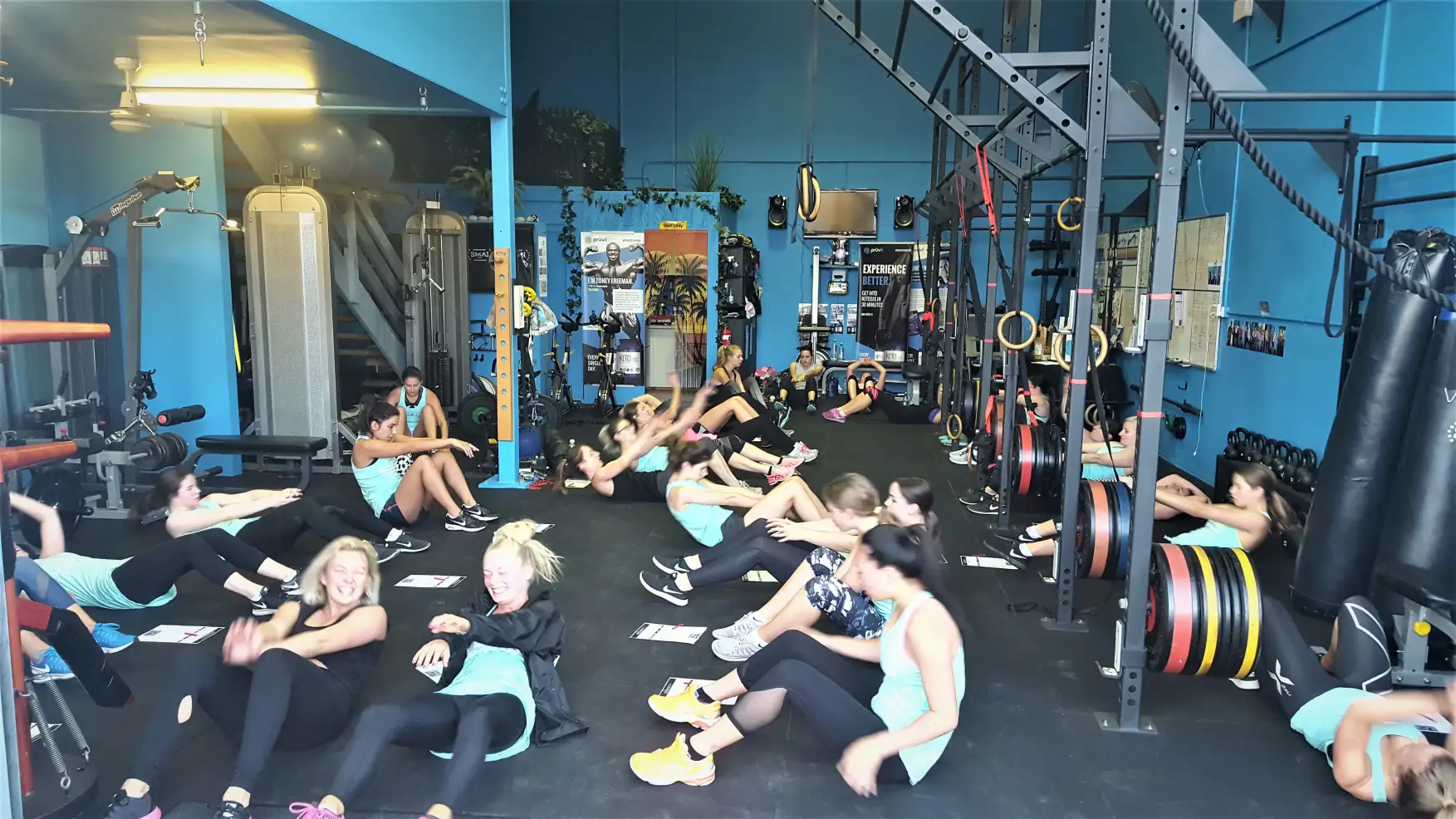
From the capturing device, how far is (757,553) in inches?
178

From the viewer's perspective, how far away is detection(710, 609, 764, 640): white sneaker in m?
4.09

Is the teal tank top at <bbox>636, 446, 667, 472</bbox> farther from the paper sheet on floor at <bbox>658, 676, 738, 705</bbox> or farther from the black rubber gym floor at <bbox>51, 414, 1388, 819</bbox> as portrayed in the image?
the paper sheet on floor at <bbox>658, 676, 738, 705</bbox>

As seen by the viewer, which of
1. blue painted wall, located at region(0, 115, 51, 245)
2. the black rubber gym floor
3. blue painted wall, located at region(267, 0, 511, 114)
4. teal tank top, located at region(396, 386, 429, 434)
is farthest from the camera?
teal tank top, located at region(396, 386, 429, 434)

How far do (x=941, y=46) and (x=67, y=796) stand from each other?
12.2 metres

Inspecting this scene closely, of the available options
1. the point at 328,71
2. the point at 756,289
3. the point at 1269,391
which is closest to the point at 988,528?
the point at 1269,391

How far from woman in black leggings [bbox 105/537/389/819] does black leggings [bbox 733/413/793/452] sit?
207 inches

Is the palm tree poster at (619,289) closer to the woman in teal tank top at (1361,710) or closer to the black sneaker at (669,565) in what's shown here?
the black sneaker at (669,565)

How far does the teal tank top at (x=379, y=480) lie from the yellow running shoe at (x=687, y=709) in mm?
3019

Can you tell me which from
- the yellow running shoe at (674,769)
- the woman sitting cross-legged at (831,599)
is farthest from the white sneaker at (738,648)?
the yellow running shoe at (674,769)

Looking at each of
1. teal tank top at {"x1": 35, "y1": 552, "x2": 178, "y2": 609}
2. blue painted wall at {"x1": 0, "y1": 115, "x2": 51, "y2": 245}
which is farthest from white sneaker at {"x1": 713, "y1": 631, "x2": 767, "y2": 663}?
blue painted wall at {"x1": 0, "y1": 115, "x2": 51, "y2": 245}

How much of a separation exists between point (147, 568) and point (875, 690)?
10.7ft

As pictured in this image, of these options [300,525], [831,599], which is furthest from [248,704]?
[300,525]

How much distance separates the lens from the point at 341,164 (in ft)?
25.5

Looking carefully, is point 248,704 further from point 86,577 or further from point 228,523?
point 228,523
